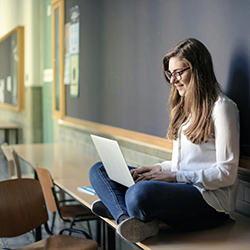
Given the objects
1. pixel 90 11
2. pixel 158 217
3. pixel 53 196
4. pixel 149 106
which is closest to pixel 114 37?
pixel 90 11

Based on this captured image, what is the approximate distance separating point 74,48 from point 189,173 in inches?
127

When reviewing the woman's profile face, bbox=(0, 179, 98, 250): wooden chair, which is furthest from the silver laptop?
bbox=(0, 179, 98, 250): wooden chair

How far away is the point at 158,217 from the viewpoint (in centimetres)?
158

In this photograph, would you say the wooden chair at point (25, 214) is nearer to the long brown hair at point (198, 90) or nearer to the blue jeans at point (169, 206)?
the blue jeans at point (169, 206)

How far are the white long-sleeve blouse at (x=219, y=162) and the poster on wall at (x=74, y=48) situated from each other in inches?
116

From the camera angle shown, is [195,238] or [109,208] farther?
[109,208]

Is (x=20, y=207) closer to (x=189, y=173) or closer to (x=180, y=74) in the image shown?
(x=189, y=173)

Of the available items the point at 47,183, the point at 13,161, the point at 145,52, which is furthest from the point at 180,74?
the point at 13,161

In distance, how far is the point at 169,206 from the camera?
1569 mm

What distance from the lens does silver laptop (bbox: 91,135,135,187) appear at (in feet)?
5.56

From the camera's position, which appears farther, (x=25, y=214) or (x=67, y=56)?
(x=67, y=56)

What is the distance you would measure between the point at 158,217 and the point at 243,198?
2.20ft

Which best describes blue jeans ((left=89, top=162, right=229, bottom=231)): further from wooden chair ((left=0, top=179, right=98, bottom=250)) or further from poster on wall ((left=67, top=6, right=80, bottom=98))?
poster on wall ((left=67, top=6, right=80, bottom=98))

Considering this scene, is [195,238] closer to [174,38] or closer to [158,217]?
[158,217]
